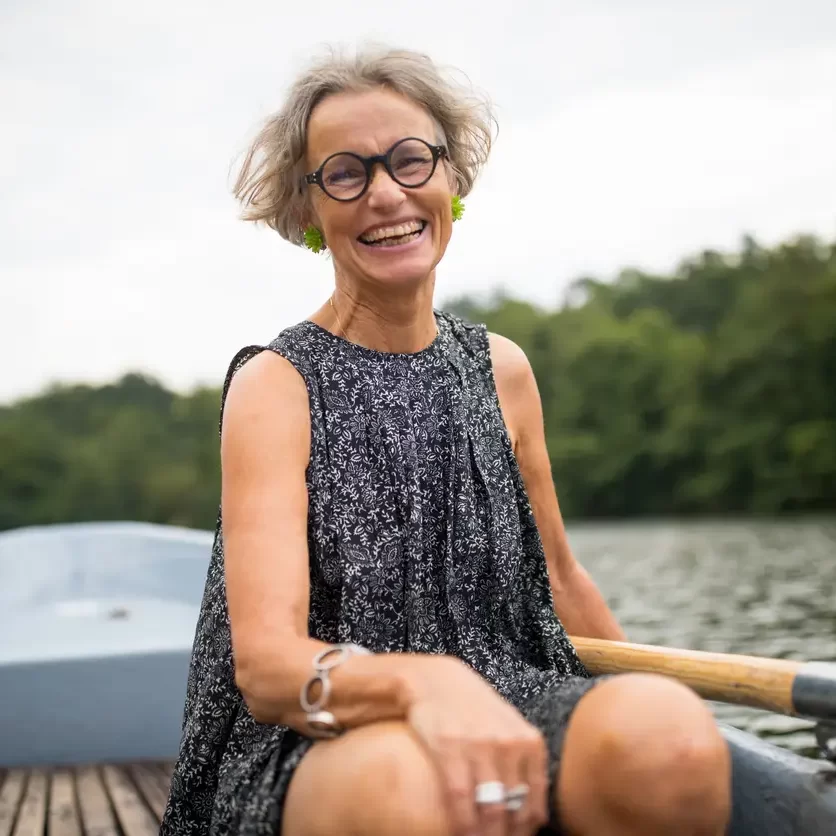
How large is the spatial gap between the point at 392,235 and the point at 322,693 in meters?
0.64

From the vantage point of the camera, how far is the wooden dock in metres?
2.68

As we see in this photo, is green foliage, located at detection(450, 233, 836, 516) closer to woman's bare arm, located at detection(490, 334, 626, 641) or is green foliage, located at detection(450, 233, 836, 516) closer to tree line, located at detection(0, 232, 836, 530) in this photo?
tree line, located at detection(0, 232, 836, 530)

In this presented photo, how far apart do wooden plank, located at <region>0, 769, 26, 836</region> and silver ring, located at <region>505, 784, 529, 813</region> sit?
2.02 meters

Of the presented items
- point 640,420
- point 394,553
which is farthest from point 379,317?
point 640,420

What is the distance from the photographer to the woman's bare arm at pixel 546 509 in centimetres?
175

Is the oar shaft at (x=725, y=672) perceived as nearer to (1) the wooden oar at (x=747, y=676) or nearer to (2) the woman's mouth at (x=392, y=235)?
(1) the wooden oar at (x=747, y=676)

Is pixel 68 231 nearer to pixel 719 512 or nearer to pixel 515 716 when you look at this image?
pixel 719 512

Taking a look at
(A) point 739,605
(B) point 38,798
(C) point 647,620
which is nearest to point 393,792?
(B) point 38,798

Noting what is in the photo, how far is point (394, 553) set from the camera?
1473mm

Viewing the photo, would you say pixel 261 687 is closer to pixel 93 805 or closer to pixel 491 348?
pixel 491 348

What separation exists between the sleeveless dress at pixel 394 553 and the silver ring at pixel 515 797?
10.1 inches

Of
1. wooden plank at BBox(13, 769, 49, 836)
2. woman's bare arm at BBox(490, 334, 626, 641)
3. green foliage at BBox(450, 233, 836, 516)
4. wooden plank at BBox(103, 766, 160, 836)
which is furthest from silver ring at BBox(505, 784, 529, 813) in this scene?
green foliage at BBox(450, 233, 836, 516)

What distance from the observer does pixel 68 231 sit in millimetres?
57875

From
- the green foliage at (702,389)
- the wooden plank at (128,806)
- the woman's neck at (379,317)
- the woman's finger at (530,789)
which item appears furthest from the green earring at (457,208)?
the green foliage at (702,389)
